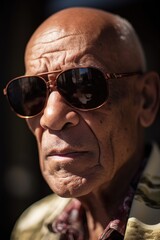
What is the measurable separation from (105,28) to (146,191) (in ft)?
2.34

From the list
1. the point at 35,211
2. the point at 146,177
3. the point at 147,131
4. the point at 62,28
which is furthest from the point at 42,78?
the point at 147,131

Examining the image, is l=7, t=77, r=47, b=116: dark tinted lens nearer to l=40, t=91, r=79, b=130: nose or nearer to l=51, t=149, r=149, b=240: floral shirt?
l=40, t=91, r=79, b=130: nose

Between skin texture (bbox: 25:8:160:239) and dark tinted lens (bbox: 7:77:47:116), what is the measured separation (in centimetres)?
4

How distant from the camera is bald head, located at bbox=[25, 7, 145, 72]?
184 cm

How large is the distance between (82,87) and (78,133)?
0.19 metres

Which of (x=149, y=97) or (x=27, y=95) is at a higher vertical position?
(x=27, y=95)

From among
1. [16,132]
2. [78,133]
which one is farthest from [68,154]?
[16,132]

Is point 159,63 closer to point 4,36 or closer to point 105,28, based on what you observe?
point 4,36

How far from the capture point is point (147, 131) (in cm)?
396

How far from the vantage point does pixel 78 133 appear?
181cm

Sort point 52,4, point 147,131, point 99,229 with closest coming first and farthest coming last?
point 99,229
point 147,131
point 52,4

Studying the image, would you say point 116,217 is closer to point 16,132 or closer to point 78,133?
point 78,133

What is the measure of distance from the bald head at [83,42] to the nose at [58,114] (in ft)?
0.49

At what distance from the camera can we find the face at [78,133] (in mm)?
1798
